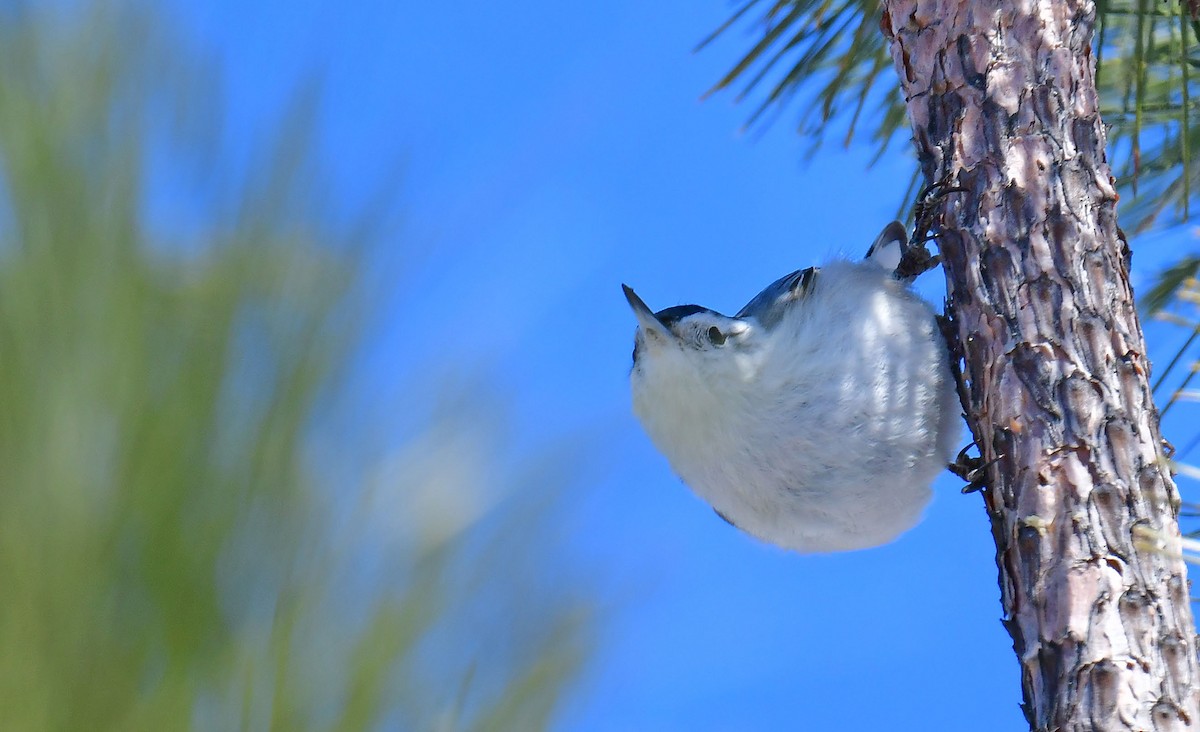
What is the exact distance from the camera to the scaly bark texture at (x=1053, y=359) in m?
0.99

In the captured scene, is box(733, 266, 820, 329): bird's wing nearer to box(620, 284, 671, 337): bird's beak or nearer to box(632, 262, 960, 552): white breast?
box(632, 262, 960, 552): white breast

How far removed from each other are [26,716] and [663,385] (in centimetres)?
80

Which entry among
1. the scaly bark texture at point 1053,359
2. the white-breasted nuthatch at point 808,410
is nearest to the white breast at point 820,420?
the white-breasted nuthatch at point 808,410

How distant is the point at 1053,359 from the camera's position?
1.11 metres

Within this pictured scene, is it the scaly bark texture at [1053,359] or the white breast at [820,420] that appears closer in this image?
the scaly bark texture at [1053,359]

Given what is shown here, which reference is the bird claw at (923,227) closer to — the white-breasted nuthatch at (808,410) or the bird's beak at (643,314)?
the white-breasted nuthatch at (808,410)

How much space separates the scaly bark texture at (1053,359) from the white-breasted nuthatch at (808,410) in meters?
0.16

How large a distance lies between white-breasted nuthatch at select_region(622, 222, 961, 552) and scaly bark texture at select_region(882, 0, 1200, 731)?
0.53 ft

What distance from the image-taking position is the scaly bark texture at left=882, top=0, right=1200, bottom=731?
995 mm

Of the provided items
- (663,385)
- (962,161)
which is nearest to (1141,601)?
(962,161)

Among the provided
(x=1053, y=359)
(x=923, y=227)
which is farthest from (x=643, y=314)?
(x=1053, y=359)

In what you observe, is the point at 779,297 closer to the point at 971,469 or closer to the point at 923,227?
the point at 923,227

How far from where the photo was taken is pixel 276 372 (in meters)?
0.91

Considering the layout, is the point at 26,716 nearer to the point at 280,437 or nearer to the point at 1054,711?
the point at 280,437
